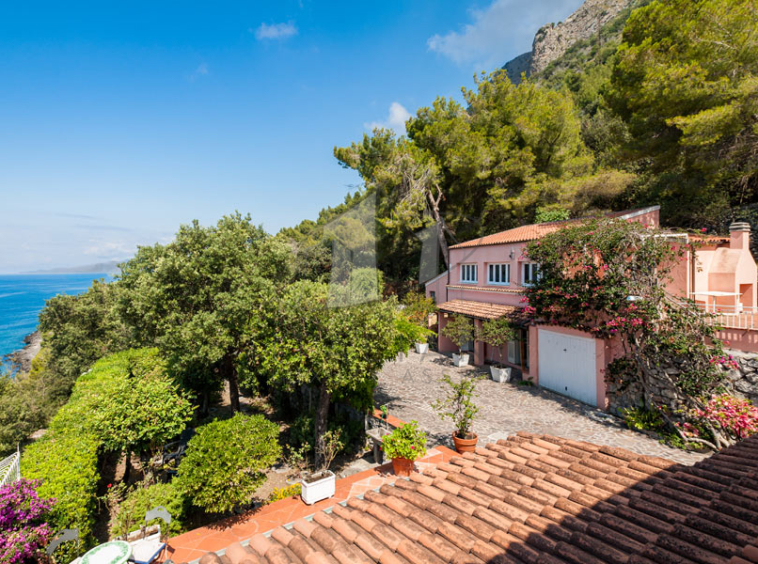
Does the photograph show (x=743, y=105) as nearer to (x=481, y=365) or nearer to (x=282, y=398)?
(x=481, y=365)

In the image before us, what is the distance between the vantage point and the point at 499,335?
16.6 metres

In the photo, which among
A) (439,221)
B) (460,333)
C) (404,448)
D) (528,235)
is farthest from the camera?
(439,221)

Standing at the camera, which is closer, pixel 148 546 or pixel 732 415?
pixel 148 546

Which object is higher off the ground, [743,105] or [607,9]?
[607,9]

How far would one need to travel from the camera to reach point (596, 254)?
1284cm

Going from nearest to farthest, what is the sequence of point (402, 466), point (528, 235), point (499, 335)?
1. point (402, 466)
2. point (499, 335)
3. point (528, 235)

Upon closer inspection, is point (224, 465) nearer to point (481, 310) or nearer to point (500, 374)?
point (500, 374)

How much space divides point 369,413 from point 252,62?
19.0 meters

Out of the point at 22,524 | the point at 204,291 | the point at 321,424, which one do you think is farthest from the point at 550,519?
the point at 204,291

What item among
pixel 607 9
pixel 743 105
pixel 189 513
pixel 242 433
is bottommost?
pixel 189 513

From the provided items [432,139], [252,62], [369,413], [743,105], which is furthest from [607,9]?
[369,413]

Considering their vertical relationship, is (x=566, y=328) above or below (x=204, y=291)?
below

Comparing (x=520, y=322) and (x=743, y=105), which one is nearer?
(x=743, y=105)

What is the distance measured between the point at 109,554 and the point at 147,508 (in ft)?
9.64
